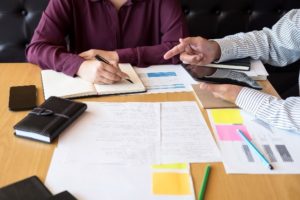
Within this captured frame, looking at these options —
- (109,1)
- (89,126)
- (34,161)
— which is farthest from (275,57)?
(34,161)

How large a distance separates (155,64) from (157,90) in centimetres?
22

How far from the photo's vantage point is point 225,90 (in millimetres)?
975

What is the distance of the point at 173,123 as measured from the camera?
34.5 inches

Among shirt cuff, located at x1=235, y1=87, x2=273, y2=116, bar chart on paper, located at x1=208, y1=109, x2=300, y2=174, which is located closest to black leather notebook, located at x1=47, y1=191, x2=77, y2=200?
bar chart on paper, located at x1=208, y1=109, x2=300, y2=174

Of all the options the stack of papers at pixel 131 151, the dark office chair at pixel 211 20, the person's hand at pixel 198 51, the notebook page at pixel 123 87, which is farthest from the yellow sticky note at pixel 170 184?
the dark office chair at pixel 211 20

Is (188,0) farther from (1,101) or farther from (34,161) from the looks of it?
(34,161)

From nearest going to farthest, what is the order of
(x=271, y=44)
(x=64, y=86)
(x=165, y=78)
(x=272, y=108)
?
(x=272, y=108)
(x=64, y=86)
(x=165, y=78)
(x=271, y=44)

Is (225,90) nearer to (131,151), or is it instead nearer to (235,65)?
(235,65)

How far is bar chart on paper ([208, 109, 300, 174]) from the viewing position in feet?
2.43

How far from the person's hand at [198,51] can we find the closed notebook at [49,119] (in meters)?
0.42

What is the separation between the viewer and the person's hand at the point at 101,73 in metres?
1.03

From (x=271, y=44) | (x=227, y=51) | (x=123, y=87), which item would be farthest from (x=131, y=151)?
(x=271, y=44)

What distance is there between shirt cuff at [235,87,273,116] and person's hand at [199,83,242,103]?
0.01m

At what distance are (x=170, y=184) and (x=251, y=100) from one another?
388mm
